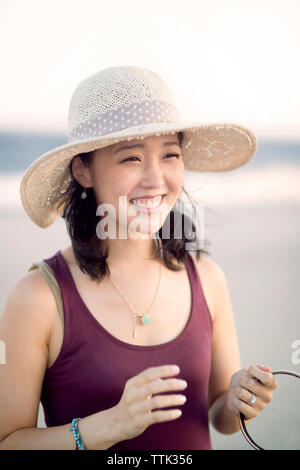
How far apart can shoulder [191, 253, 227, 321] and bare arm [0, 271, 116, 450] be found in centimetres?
56

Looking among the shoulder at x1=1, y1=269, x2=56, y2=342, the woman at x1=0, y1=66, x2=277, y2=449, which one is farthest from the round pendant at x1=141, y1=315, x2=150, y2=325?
the shoulder at x1=1, y1=269, x2=56, y2=342

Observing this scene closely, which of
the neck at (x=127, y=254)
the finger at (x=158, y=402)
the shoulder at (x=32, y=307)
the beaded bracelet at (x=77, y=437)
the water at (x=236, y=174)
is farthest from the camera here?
the water at (x=236, y=174)

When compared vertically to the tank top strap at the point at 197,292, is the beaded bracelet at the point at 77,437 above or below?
below

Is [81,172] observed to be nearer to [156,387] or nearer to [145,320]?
[145,320]

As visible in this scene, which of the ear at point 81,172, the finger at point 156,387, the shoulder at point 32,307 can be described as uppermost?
the ear at point 81,172

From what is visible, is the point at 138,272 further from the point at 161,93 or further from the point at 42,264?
the point at 161,93

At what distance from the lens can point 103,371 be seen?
148 centimetres

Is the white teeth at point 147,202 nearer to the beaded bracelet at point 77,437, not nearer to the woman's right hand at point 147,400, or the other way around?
the woman's right hand at point 147,400

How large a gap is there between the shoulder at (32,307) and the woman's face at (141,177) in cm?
32

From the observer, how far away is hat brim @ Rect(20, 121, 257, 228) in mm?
1444

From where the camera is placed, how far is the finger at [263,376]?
137 cm

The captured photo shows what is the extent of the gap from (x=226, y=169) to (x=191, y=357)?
776 mm

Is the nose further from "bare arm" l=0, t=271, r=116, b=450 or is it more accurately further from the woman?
"bare arm" l=0, t=271, r=116, b=450

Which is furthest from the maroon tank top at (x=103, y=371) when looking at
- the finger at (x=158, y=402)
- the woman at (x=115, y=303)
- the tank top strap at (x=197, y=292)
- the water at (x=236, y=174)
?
the water at (x=236, y=174)
